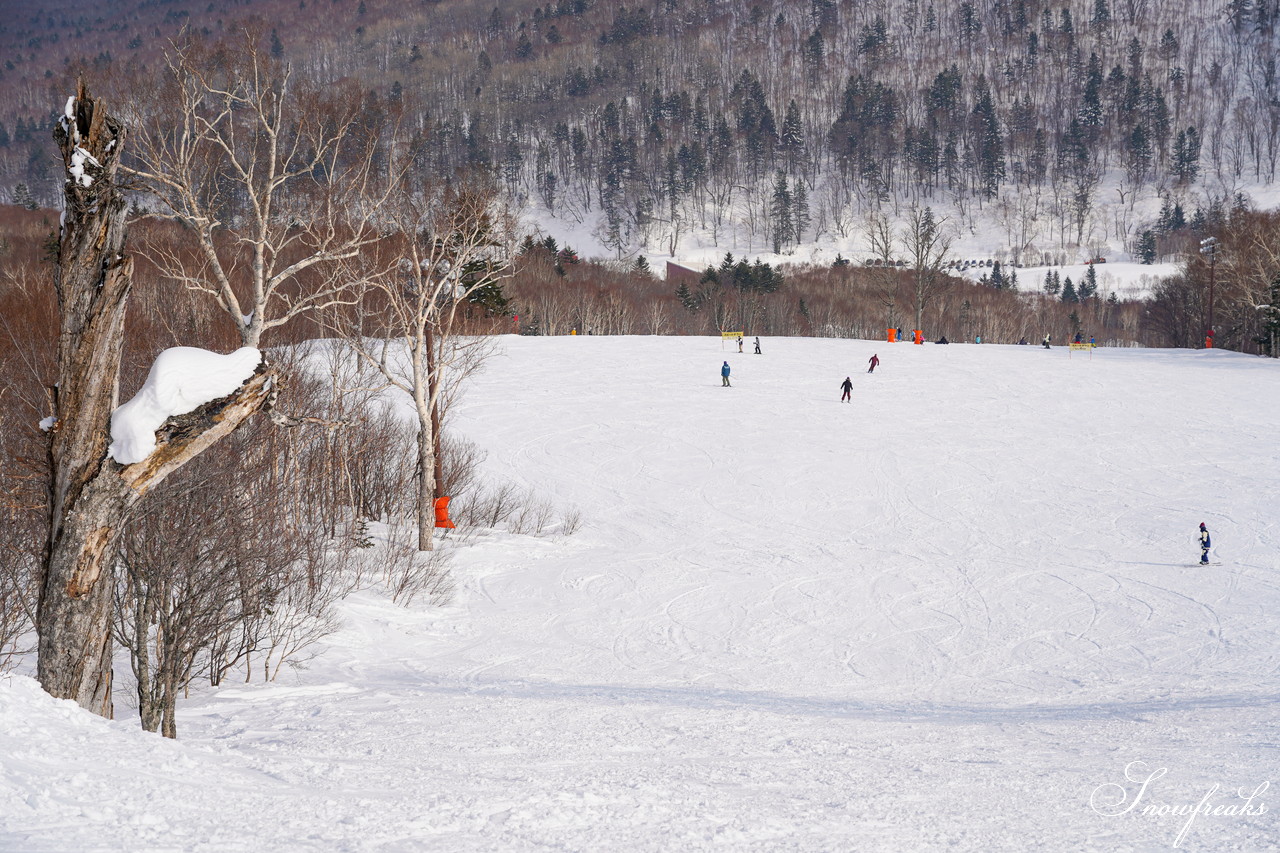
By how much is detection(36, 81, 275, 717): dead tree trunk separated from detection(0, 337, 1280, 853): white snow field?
0.59m

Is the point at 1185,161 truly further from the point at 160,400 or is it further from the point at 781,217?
the point at 160,400

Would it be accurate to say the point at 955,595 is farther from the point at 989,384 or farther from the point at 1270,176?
the point at 1270,176

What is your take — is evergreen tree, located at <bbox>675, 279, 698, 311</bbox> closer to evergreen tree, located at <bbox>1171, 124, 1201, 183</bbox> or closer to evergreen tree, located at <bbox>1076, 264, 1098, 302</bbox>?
evergreen tree, located at <bbox>1076, 264, 1098, 302</bbox>

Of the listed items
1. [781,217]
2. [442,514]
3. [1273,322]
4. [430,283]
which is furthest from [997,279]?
[430,283]

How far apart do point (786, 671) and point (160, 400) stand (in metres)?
11.2

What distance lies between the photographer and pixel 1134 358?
181 ft

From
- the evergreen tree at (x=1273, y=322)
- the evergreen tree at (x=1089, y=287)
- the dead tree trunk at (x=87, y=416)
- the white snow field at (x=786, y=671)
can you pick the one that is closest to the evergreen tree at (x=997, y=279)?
the evergreen tree at (x=1089, y=287)

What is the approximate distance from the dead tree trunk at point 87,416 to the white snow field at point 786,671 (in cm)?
59

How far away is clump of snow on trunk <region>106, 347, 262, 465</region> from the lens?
6.05 meters

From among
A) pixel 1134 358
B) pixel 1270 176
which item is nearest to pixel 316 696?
pixel 1134 358

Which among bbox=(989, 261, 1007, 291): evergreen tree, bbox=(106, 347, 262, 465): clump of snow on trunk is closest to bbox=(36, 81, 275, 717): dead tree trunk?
bbox=(106, 347, 262, 465): clump of snow on trunk

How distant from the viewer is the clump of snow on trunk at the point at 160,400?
6047 mm

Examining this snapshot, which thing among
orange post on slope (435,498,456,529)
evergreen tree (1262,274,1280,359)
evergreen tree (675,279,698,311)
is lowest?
orange post on slope (435,498,456,529)

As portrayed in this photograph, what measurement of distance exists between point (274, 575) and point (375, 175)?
37.8 feet
